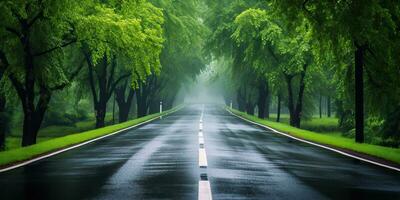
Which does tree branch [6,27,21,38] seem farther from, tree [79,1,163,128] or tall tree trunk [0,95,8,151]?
tall tree trunk [0,95,8,151]

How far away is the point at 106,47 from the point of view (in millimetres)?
23906

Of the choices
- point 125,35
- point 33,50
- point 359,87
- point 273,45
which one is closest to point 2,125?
point 33,50

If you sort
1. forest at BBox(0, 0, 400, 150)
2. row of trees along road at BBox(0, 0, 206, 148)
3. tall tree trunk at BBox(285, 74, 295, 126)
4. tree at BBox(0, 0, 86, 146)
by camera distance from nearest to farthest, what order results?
forest at BBox(0, 0, 400, 150)
row of trees along road at BBox(0, 0, 206, 148)
tree at BBox(0, 0, 86, 146)
tall tree trunk at BBox(285, 74, 295, 126)

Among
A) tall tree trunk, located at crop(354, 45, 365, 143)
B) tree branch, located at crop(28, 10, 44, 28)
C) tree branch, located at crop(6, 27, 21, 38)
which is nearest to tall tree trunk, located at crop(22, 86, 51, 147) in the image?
tree branch, located at crop(6, 27, 21, 38)

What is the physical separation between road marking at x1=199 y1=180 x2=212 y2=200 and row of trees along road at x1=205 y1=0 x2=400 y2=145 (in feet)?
25.0

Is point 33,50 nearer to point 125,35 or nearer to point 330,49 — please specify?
point 125,35

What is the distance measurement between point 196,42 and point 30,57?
Result: 20.3 meters

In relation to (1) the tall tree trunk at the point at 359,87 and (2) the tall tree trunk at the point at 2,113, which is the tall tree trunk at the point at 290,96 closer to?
(1) the tall tree trunk at the point at 359,87

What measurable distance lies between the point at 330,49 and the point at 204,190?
36.5 feet

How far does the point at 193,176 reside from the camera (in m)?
9.76

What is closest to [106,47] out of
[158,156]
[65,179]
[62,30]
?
[62,30]

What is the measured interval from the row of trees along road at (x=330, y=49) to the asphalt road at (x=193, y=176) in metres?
3.96

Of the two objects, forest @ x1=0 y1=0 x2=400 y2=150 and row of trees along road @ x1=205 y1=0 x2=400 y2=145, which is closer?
row of trees along road @ x1=205 y1=0 x2=400 y2=145

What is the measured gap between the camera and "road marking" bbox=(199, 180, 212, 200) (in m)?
7.40
